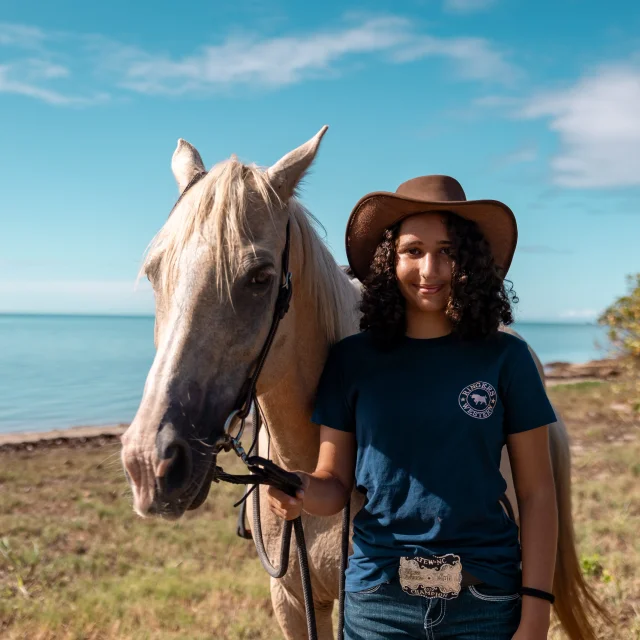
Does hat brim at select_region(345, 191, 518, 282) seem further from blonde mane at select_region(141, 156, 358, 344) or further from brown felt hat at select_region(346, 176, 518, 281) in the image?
blonde mane at select_region(141, 156, 358, 344)

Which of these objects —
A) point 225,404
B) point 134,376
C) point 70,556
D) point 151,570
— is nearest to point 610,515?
point 151,570

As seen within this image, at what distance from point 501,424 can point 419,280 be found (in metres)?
0.47

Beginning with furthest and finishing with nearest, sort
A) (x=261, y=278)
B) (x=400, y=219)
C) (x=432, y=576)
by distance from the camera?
→ 1. (x=400, y=219)
2. (x=261, y=278)
3. (x=432, y=576)

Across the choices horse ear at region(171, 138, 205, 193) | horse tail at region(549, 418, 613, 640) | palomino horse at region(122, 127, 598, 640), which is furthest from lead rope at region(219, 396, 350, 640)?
horse tail at region(549, 418, 613, 640)

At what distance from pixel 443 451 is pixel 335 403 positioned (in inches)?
13.9

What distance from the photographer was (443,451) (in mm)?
1678

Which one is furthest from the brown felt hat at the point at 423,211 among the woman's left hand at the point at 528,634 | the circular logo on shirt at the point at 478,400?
the woman's left hand at the point at 528,634

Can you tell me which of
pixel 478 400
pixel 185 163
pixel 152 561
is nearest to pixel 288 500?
pixel 478 400

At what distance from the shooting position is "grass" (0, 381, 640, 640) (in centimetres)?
406

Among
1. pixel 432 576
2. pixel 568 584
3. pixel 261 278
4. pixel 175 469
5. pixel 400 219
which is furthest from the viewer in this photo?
pixel 568 584

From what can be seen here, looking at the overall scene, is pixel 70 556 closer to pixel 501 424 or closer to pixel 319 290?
pixel 319 290

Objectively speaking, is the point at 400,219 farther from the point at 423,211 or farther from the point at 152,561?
the point at 152,561

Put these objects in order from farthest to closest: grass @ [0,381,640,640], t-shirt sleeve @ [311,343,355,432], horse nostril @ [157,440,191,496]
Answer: grass @ [0,381,640,640] < t-shirt sleeve @ [311,343,355,432] < horse nostril @ [157,440,191,496]

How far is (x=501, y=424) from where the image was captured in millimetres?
1688
